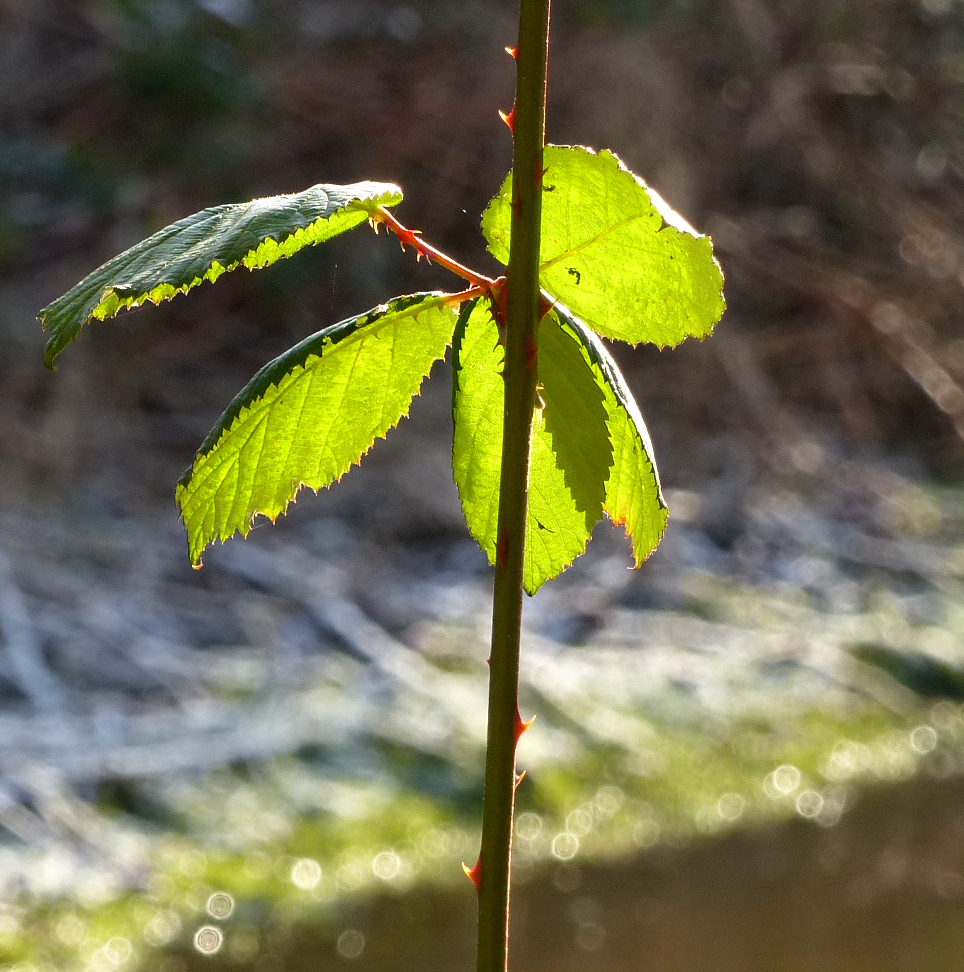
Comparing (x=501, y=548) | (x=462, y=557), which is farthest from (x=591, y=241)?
(x=462, y=557)

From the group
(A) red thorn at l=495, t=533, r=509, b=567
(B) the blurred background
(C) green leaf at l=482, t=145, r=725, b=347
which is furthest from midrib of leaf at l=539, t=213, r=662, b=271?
(B) the blurred background

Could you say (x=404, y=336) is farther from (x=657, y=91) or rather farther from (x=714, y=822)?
(x=657, y=91)

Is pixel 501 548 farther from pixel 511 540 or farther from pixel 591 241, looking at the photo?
pixel 591 241

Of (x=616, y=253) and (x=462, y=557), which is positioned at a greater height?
(x=616, y=253)

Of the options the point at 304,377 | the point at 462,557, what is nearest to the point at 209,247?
the point at 304,377

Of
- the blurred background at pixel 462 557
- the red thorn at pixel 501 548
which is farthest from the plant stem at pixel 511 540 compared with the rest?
the blurred background at pixel 462 557

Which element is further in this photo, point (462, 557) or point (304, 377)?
point (462, 557)
